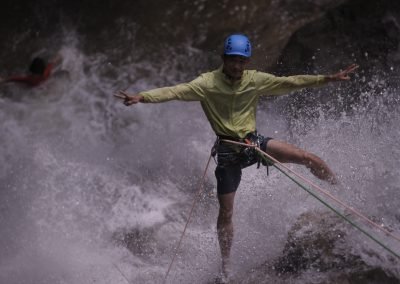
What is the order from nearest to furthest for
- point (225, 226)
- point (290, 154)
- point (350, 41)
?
1. point (290, 154)
2. point (225, 226)
3. point (350, 41)

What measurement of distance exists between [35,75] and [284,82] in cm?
538

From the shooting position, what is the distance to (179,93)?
5.20 m

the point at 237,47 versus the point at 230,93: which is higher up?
the point at 237,47

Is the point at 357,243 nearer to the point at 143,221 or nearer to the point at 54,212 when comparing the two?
the point at 143,221

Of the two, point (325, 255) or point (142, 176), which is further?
point (142, 176)

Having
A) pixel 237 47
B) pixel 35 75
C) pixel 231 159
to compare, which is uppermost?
pixel 237 47

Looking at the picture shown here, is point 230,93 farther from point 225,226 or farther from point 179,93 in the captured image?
point 225,226

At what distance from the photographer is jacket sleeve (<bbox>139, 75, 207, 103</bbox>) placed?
5.14 meters

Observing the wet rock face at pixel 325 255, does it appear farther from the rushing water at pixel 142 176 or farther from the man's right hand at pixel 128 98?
the man's right hand at pixel 128 98

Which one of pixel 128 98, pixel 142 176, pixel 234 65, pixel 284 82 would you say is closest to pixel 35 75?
pixel 142 176

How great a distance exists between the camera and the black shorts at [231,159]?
17.9 feet

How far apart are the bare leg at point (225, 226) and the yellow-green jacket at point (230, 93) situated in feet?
1.93

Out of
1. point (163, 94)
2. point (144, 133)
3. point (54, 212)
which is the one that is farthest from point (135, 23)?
point (163, 94)

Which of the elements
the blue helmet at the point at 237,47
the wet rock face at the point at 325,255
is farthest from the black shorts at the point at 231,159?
the wet rock face at the point at 325,255
